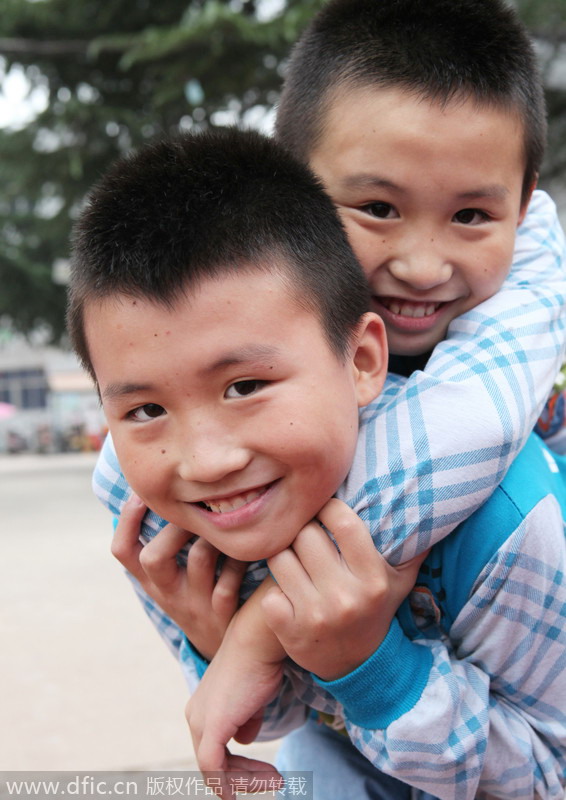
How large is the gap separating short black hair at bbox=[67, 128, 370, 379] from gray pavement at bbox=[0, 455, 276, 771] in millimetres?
2180

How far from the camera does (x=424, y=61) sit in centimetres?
126

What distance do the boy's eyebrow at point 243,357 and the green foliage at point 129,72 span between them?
6953mm

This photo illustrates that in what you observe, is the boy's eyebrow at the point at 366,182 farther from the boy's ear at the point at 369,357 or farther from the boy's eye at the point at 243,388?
the boy's eye at the point at 243,388

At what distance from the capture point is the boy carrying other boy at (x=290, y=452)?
1073mm

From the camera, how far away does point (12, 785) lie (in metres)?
2.72

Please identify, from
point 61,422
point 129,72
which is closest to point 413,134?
point 129,72

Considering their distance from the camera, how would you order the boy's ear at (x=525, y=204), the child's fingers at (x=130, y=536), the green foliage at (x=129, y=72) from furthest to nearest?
the green foliage at (x=129, y=72), the boy's ear at (x=525, y=204), the child's fingers at (x=130, y=536)

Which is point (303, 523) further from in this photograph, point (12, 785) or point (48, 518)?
point (48, 518)

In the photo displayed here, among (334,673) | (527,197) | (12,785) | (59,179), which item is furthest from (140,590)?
(59,179)

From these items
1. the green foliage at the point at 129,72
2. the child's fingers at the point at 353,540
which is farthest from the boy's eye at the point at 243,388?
the green foliage at the point at 129,72

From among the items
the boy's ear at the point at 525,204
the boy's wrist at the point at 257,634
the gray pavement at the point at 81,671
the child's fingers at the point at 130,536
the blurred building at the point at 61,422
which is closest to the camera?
the boy's wrist at the point at 257,634

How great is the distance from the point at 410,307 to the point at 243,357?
40 cm

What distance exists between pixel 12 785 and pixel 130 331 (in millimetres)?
2236

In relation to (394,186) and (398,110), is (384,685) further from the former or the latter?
(398,110)
